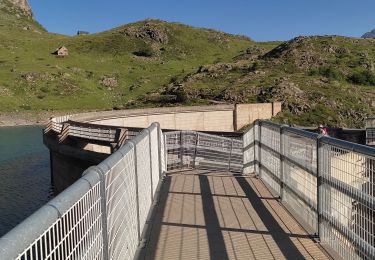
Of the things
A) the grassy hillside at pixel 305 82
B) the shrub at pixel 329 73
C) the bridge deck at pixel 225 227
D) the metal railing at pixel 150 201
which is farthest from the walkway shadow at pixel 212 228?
the shrub at pixel 329 73

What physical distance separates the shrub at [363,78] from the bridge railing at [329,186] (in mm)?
83322

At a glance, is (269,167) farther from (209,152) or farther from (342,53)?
(342,53)

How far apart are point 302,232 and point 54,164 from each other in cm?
2652

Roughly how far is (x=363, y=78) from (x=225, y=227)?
3453 inches

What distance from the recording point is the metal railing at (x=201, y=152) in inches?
716

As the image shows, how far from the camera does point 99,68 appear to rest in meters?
137

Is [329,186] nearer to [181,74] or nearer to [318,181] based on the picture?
[318,181]

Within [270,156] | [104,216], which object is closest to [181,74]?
[270,156]

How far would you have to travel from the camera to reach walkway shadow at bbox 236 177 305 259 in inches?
290

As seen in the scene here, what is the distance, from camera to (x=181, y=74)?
4916 inches

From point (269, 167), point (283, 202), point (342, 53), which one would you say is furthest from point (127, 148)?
point (342, 53)

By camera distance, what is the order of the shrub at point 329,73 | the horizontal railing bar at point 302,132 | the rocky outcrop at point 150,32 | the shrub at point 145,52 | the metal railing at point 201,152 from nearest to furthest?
the horizontal railing bar at point 302,132 < the metal railing at point 201,152 < the shrub at point 329,73 < the shrub at point 145,52 < the rocky outcrop at point 150,32

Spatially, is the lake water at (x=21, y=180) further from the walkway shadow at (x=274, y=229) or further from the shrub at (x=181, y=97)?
the shrub at (x=181, y=97)

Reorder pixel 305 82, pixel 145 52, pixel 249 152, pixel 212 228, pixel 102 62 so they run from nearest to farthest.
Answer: pixel 212 228, pixel 249 152, pixel 305 82, pixel 102 62, pixel 145 52
